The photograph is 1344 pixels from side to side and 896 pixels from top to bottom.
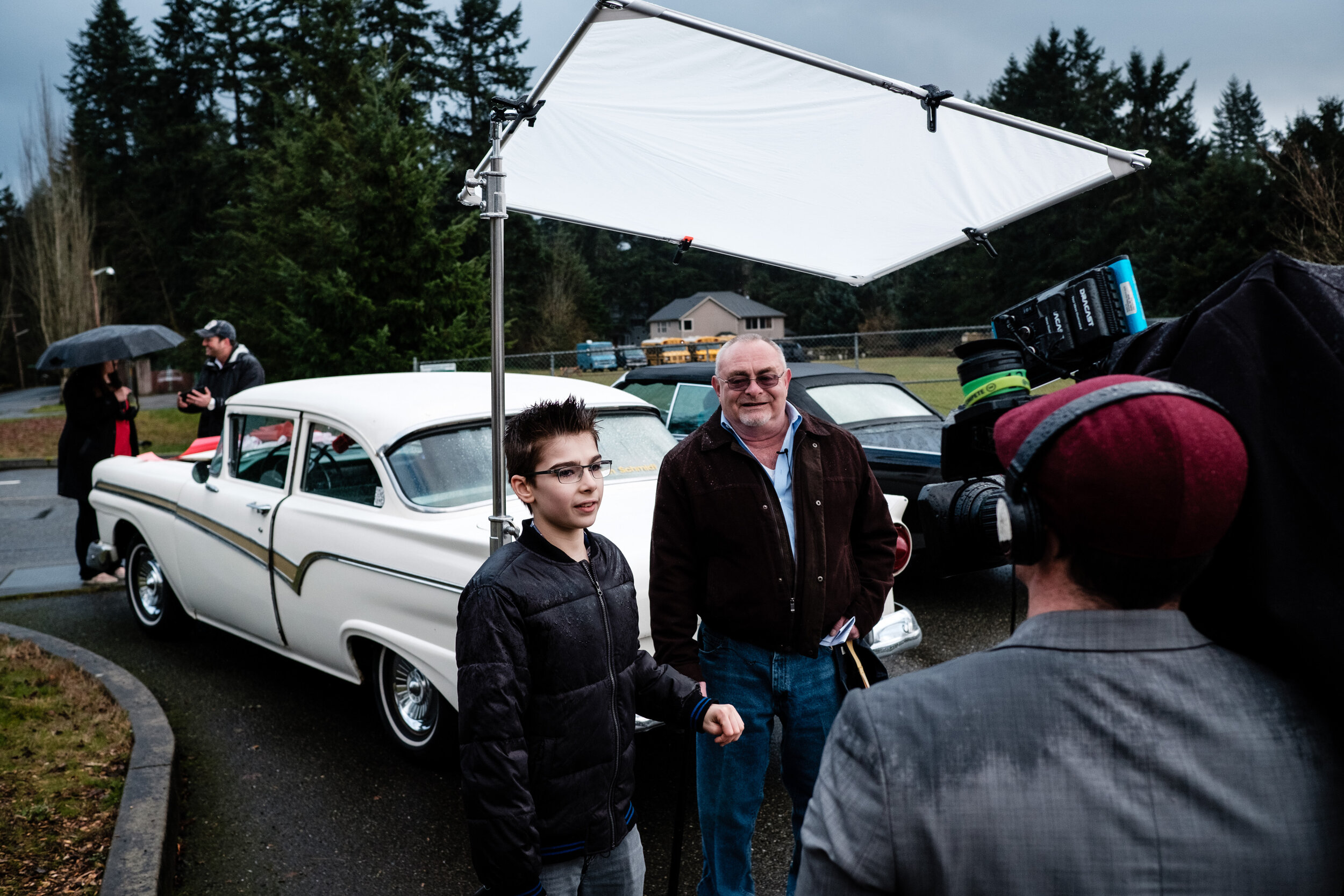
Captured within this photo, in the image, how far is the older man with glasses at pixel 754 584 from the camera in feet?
9.37

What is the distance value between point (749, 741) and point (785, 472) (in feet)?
2.73

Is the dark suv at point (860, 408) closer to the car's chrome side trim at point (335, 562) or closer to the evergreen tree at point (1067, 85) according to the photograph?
the car's chrome side trim at point (335, 562)

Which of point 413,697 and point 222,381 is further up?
point 222,381

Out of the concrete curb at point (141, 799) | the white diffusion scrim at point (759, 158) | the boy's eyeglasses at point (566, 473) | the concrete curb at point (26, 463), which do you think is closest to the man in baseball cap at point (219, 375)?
the concrete curb at point (141, 799)

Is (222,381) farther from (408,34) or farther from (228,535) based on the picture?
(408,34)

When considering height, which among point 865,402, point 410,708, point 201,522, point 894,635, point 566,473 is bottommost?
point 410,708

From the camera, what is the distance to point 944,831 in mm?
1001

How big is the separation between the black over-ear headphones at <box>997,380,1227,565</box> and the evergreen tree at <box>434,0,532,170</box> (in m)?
45.3

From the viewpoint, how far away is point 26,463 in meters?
17.2

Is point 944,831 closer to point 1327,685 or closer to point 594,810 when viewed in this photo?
point 1327,685

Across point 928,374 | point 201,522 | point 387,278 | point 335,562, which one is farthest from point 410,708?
point 928,374

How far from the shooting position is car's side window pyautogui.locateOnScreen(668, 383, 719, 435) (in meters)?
7.96

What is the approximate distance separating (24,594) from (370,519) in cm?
494

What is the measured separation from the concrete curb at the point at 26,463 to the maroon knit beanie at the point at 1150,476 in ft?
65.0
